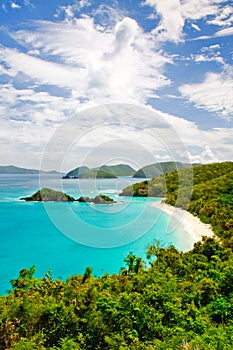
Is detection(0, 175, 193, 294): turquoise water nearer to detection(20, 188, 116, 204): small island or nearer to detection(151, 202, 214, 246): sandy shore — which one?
detection(151, 202, 214, 246): sandy shore

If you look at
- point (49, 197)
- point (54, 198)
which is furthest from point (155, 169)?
point (49, 197)

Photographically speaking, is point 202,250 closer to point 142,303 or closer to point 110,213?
point 142,303

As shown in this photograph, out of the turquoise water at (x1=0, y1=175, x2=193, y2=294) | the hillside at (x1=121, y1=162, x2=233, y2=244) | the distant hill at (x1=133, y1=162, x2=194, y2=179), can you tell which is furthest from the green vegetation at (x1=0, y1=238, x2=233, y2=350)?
the hillside at (x1=121, y1=162, x2=233, y2=244)

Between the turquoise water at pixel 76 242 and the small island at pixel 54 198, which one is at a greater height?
the small island at pixel 54 198

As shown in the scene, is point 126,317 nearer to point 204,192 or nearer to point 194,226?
point 194,226

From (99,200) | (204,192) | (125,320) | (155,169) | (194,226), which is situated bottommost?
(125,320)

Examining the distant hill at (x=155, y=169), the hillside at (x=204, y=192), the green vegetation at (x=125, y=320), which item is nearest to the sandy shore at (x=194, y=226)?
the hillside at (x=204, y=192)

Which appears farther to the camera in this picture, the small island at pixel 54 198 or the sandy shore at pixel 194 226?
the small island at pixel 54 198

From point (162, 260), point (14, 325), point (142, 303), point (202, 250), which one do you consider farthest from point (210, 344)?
point (202, 250)

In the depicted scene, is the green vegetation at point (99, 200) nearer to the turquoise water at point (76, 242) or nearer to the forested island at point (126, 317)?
the turquoise water at point (76, 242)
